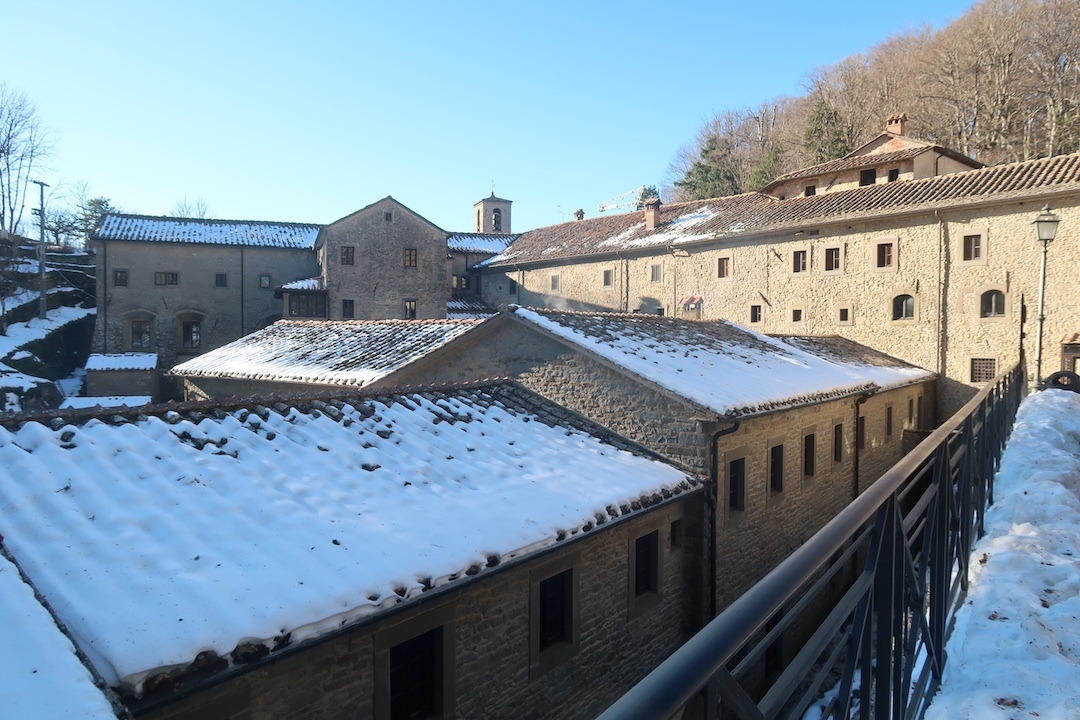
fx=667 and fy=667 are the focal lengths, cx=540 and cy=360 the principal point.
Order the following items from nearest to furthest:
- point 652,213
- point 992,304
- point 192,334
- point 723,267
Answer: point 992,304
point 723,267
point 652,213
point 192,334

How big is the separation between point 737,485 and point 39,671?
30.2ft

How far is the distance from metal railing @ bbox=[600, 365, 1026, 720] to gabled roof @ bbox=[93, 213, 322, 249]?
35573 millimetres

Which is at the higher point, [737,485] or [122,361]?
[122,361]

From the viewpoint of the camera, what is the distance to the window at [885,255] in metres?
22.4

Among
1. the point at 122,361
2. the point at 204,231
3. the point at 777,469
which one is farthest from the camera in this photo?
the point at 204,231

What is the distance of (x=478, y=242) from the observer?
133 feet

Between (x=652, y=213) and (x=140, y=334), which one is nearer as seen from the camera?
(x=652, y=213)

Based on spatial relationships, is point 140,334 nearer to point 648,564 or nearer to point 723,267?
point 723,267

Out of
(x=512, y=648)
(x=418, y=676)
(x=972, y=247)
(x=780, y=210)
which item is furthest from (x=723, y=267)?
(x=418, y=676)

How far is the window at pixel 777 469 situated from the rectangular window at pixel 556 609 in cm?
551

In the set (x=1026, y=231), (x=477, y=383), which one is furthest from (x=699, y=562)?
(x=1026, y=231)

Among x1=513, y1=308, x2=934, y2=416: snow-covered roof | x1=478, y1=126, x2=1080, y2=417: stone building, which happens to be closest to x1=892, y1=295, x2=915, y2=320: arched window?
x1=478, y1=126, x2=1080, y2=417: stone building

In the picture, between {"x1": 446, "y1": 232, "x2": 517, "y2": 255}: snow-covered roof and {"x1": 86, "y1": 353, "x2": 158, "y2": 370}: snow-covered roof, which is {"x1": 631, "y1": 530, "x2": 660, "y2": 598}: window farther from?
{"x1": 446, "y1": 232, "x2": 517, "y2": 255}: snow-covered roof

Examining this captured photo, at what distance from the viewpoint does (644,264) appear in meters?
28.9
